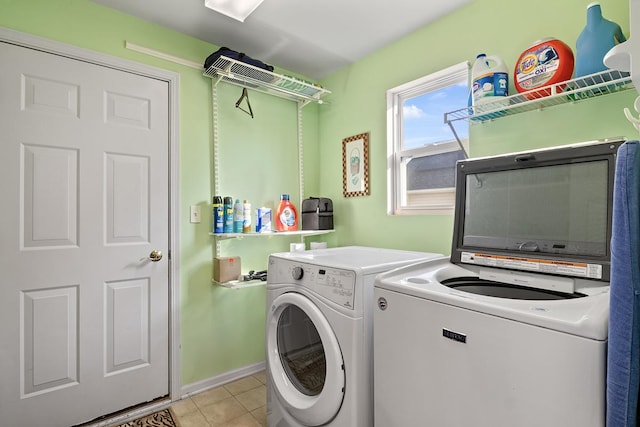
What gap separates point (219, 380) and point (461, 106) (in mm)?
2437

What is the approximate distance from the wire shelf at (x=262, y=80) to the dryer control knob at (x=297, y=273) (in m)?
1.37

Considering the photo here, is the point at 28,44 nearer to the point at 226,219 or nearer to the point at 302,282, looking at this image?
the point at 226,219

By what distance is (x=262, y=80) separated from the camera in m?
2.35

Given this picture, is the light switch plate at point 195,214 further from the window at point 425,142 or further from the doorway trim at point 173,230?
the window at point 425,142

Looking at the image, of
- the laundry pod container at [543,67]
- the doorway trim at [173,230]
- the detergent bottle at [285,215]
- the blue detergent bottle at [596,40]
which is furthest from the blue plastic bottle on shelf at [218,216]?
the blue detergent bottle at [596,40]

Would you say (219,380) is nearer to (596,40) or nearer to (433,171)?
(433,171)

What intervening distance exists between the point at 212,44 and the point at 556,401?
8.60 ft

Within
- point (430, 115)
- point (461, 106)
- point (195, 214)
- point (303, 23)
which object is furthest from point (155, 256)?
point (461, 106)

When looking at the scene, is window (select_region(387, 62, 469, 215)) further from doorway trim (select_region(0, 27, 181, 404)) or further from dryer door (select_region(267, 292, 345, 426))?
doorway trim (select_region(0, 27, 181, 404))

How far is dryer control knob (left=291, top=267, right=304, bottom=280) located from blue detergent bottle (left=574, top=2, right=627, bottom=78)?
143cm

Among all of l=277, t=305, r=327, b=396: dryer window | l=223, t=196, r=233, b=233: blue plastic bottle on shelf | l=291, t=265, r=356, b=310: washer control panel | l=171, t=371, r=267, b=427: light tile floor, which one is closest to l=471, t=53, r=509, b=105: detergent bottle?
l=291, t=265, r=356, b=310: washer control panel

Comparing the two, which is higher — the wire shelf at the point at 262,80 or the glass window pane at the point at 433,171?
the wire shelf at the point at 262,80

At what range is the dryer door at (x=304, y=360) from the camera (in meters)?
1.36

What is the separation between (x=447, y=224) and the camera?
1.94 m
